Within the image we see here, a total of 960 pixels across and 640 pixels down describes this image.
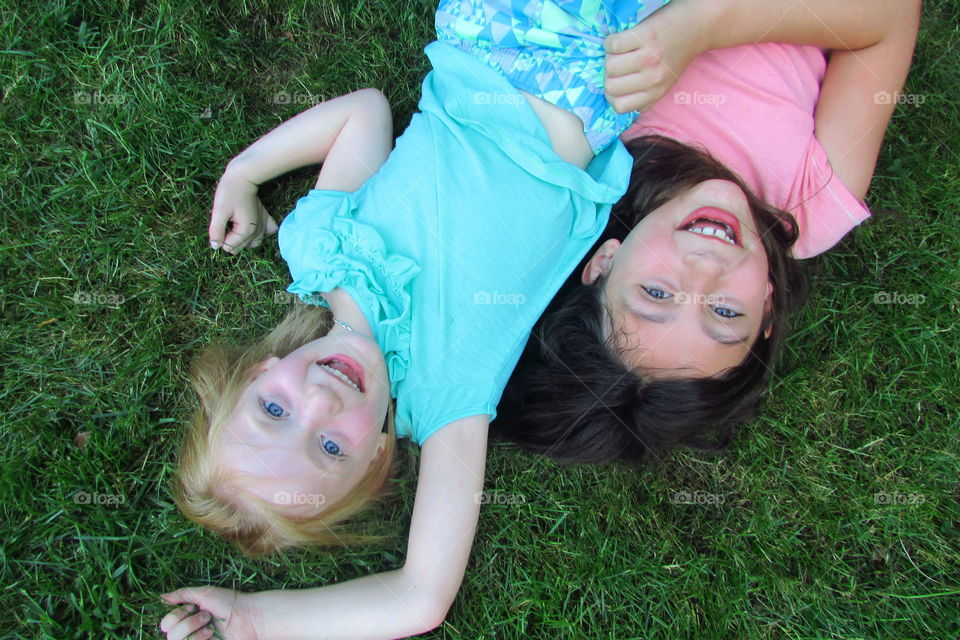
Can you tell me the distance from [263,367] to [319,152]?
2.82 feet

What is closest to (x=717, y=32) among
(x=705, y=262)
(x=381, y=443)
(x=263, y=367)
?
(x=705, y=262)

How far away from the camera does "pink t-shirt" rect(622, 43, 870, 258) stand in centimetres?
264

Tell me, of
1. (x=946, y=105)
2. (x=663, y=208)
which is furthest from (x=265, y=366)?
(x=946, y=105)

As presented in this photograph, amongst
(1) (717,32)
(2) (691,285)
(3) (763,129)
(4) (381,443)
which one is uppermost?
(1) (717,32)

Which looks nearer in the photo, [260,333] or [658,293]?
[658,293]

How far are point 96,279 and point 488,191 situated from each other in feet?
5.23

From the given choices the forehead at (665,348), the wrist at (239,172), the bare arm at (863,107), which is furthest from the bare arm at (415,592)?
the bare arm at (863,107)

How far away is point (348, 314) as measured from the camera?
7.84 feet

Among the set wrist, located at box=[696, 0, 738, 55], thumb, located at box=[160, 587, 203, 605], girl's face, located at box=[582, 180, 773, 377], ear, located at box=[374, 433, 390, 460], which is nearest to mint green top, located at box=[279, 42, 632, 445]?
ear, located at box=[374, 433, 390, 460]

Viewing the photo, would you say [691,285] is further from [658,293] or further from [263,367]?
[263,367]

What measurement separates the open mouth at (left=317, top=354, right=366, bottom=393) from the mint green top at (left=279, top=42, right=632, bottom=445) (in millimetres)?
160

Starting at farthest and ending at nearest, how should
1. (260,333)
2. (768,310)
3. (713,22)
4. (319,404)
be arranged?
1. (260,333)
2. (768,310)
3. (713,22)
4. (319,404)

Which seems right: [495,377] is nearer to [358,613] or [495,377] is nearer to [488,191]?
[488,191]

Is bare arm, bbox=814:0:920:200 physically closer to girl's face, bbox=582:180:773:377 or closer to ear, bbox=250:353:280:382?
girl's face, bbox=582:180:773:377
